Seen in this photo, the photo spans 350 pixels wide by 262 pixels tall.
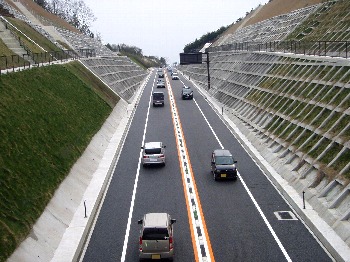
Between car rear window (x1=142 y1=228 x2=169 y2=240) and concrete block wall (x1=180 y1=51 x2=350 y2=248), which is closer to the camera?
car rear window (x1=142 y1=228 x2=169 y2=240)

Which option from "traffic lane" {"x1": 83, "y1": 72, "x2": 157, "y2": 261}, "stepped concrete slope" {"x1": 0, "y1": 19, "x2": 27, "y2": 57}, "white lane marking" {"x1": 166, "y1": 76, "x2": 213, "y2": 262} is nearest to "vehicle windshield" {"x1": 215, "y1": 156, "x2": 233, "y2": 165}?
"white lane marking" {"x1": 166, "y1": 76, "x2": 213, "y2": 262}

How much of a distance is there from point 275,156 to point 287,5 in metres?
85.5

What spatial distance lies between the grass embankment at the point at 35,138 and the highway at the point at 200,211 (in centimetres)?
328

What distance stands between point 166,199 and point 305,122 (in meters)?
13.4

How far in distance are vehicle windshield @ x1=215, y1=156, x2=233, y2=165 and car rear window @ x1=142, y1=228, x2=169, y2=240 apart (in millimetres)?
13428

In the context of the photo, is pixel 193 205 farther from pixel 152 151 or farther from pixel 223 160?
pixel 152 151

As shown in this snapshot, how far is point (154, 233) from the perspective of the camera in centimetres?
2047

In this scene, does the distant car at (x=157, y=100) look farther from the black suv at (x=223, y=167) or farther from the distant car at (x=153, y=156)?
the black suv at (x=223, y=167)

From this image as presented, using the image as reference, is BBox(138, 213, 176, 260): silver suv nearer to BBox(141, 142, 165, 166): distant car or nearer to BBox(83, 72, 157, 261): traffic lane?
BBox(83, 72, 157, 261): traffic lane

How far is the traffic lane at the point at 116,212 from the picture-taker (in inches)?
864

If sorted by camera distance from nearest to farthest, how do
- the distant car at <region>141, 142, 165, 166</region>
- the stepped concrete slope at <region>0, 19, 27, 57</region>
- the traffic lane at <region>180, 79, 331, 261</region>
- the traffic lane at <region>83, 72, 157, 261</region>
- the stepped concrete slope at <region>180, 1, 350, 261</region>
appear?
the traffic lane at <region>180, 79, 331, 261</region> < the traffic lane at <region>83, 72, 157, 261</region> < the stepped concrete slope at <region>180, 1, 350, 261</region> < the distant car at <region>141, 142, 165, 166</region> < the stepped concrete slope at <region>0, 19, 27, 57</region>

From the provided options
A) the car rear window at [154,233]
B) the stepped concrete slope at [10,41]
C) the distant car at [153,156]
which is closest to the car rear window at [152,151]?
the distant car at [153,156]

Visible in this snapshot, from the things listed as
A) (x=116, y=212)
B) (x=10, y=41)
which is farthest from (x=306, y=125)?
(x=10, y=41)

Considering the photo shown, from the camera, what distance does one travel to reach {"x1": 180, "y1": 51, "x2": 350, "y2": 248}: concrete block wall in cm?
2616
